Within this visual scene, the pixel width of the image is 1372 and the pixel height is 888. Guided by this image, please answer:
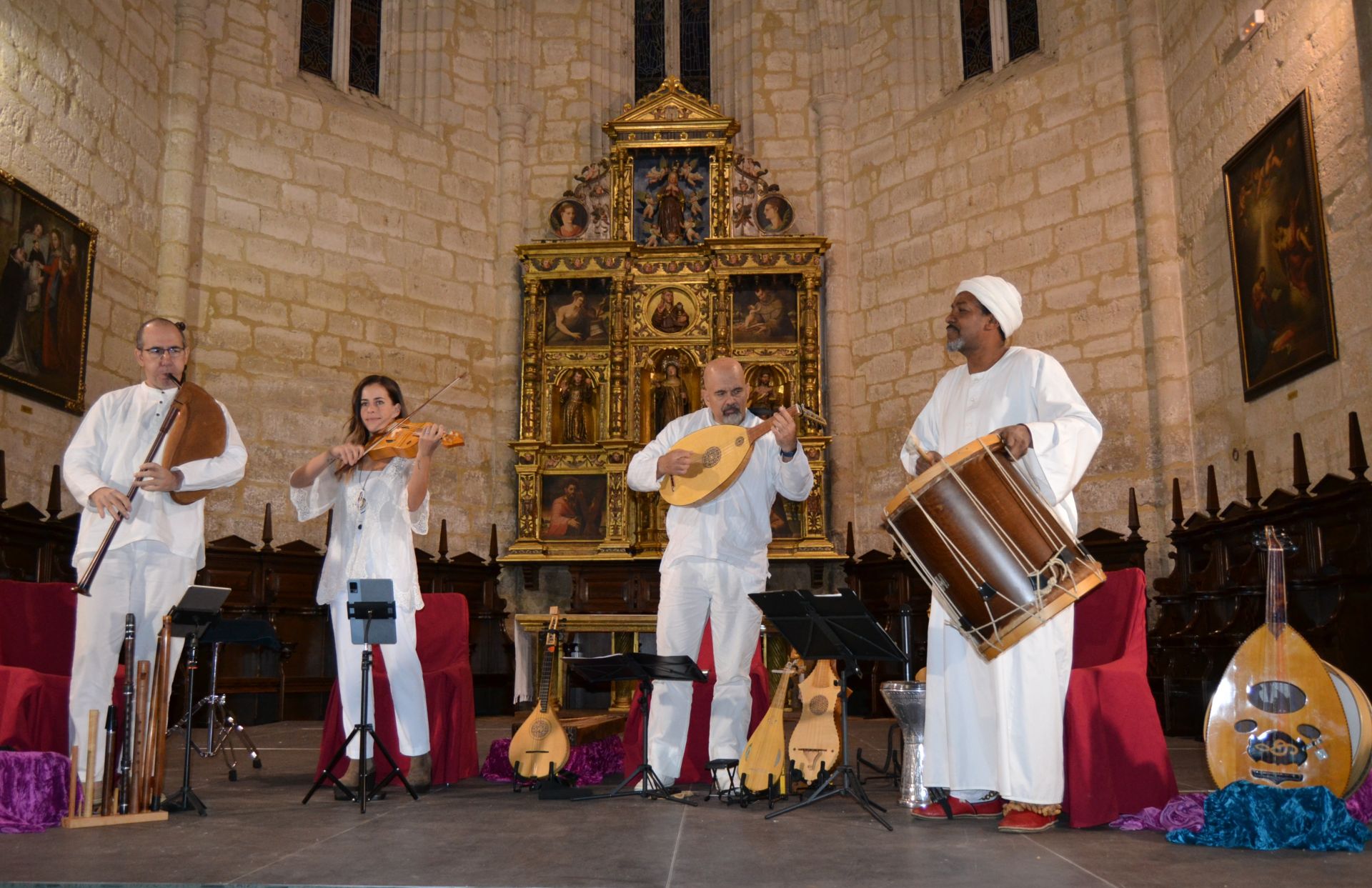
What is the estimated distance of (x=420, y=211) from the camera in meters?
13.0

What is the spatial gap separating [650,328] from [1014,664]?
826cm

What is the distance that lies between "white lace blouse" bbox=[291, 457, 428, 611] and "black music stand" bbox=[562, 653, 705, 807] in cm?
87

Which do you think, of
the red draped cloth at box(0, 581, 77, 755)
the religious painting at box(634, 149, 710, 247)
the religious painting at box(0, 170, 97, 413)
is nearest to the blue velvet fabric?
the red draped cloth at box(0, 581, 77, 755)

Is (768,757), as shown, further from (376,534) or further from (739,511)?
(376,534)

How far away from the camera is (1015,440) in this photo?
171 inches

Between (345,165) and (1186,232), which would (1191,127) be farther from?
(345,165)

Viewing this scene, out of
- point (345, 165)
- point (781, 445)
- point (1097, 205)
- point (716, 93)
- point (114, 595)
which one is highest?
point (716, 93)

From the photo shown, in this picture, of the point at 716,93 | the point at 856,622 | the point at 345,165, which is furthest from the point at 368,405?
the point at 716,93

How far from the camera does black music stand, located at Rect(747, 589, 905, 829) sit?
4762mm

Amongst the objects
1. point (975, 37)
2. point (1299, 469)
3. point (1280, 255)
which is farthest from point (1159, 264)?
point (975, 37)

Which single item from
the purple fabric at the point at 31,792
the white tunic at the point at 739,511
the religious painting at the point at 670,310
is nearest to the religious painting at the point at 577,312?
the religious painting at the point at 670,310

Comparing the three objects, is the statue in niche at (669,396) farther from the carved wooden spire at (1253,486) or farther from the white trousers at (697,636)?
the white trousers at (697,636)

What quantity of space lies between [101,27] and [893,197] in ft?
25.6

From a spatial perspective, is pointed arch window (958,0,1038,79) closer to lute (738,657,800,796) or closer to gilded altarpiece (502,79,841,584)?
gilded altarpiece (502,79,841,584)
